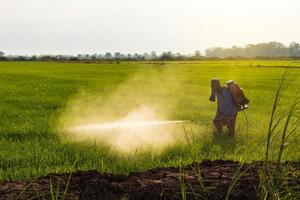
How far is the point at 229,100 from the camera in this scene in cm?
776

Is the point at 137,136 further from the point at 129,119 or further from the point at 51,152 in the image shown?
the point at 129,119

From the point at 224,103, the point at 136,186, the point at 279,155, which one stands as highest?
the point at 279,155

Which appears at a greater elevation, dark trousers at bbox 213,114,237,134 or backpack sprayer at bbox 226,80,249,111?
backpack sprayer at bbox 226,80,249,111

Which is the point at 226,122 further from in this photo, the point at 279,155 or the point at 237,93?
the point at 279,155

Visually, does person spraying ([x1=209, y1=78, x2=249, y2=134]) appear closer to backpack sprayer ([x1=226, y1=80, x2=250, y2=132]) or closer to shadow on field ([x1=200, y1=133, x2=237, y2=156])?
backpack sprayer ([x1=226, y1=80, x2=250, y2=132])

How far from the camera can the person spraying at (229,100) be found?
755 cm

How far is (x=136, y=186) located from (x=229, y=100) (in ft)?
14.1

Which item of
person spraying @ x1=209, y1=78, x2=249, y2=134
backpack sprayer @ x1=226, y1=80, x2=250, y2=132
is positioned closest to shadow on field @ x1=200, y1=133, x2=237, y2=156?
person spraying @ x1=209, y1=78, x2=249, y2=134

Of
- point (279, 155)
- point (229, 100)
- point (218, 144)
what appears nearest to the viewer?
point (279, 155)

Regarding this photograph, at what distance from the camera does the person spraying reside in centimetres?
755

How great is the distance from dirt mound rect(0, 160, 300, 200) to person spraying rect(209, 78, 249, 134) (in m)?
3.30

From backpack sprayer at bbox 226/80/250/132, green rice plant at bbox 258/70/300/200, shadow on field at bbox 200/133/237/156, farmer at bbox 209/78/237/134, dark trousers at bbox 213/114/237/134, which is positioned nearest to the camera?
green rice plant at bbox 258/70/300/200

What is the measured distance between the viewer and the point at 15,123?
941cm

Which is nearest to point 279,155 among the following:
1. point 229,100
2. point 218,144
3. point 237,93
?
point 218,144
